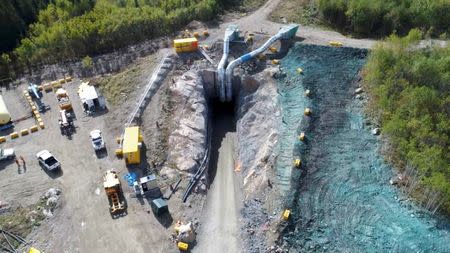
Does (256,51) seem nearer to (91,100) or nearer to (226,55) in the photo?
(226,55)

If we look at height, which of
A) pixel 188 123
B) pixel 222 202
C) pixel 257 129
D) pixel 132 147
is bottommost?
pixel 222 202

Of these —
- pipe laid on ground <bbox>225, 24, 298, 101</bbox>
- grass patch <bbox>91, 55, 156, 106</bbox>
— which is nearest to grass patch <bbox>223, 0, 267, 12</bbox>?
pipe laid on ground <bbox>225, 24, 298, 101</bbox>

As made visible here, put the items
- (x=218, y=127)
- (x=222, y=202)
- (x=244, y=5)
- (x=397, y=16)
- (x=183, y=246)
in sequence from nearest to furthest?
(x=183, y=246)
(x=222, y=202)
(x=218, y=127)
(x=397, y=16)
(x=244, y=5)

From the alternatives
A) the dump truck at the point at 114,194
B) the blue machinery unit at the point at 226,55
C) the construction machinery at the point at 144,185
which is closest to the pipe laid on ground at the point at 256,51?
the blue machinery unit at the point at 226,55

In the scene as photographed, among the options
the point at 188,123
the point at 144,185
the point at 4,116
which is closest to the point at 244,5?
the point at 188,123

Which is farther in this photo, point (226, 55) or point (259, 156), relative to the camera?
point (226, 55)

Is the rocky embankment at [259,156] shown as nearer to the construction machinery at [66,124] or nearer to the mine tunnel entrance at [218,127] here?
the mine tunnel entrance at [218,127]

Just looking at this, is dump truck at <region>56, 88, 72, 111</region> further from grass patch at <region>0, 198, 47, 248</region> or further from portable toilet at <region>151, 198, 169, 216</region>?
portable toilet at <region>151, 198, 169, 216</region>

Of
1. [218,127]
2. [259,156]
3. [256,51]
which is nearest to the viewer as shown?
[259,156]
